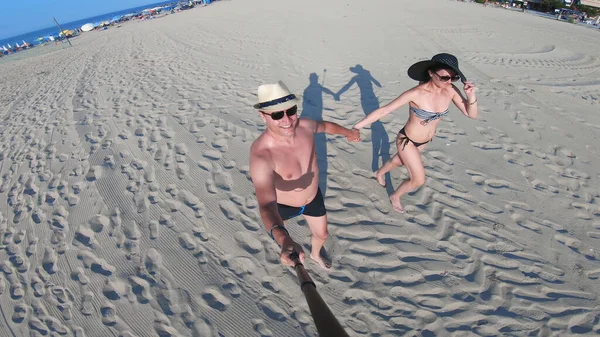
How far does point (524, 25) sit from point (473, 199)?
15815mm

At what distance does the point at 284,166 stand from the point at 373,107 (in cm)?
432

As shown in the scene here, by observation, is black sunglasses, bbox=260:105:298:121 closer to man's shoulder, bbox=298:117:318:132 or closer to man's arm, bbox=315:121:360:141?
man's shoulder, bbox=298:117:318:132

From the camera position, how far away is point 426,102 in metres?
2.77

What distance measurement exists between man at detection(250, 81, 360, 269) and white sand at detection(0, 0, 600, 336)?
86 cm

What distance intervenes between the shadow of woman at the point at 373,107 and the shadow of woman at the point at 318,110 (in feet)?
1.52

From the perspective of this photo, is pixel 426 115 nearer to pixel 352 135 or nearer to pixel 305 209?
pixel 352 135

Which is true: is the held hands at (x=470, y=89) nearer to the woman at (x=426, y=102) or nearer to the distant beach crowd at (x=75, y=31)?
the woman at (x=426, y=102)

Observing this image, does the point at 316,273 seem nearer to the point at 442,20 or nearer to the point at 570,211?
the point at 570,211

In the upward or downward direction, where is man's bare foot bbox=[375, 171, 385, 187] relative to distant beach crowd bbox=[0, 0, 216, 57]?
upward

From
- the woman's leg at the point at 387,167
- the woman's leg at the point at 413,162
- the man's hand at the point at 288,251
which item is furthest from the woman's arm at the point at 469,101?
the man's hand at the point at 288,251

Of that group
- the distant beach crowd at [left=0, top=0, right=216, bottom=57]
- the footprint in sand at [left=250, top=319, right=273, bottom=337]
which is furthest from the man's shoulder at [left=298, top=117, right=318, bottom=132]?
the distant beach crowd at [left=0, top=0, right=216, bottom=57]

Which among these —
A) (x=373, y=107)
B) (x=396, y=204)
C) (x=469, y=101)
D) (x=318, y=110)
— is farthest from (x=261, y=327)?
(x=373, y=107)

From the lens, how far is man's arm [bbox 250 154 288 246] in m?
1.75

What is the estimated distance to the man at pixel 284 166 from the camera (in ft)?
5.86
